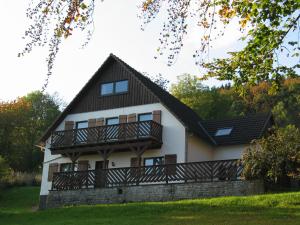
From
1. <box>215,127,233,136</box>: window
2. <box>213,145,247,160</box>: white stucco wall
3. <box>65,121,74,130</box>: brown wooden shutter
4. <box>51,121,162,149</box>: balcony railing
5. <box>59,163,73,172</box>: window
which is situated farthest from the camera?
<box>65,121,74,130</box>: brown wooden shutter

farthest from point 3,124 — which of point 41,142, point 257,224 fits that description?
point 257,224

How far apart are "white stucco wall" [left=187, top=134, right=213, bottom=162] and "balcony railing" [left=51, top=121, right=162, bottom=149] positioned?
1715mm

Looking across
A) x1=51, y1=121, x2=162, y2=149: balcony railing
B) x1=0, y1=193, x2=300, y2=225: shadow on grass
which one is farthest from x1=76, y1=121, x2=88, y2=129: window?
x1=0, y1=193, x2=300, y2=225: shadow on grass

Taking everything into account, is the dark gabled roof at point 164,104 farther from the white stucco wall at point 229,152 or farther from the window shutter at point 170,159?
the window shutter at point 170,159

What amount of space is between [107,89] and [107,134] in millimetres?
3705

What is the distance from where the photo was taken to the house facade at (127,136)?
2692cm

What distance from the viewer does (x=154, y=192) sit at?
23578mm

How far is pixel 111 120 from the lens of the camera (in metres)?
30.6


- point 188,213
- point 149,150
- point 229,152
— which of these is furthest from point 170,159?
point 188,213

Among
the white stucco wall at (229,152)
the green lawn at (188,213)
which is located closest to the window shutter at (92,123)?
the white stucco wall at (229,152)

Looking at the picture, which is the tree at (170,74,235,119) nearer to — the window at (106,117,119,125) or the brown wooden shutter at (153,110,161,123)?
the window at (106,117,119,125)

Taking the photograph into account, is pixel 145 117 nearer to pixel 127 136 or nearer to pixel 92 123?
pixel 127 136

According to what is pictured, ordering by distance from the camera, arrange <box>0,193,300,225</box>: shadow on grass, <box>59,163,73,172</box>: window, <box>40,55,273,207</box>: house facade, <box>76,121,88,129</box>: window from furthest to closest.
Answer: <box>76,121,88,129</box>: window, <box>59,163,73,172</box>: window, <box>40,55,273,207</box>: house facade, <box>0,193,300,225</box>: shadow on grass

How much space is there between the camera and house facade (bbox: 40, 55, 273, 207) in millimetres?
26922
